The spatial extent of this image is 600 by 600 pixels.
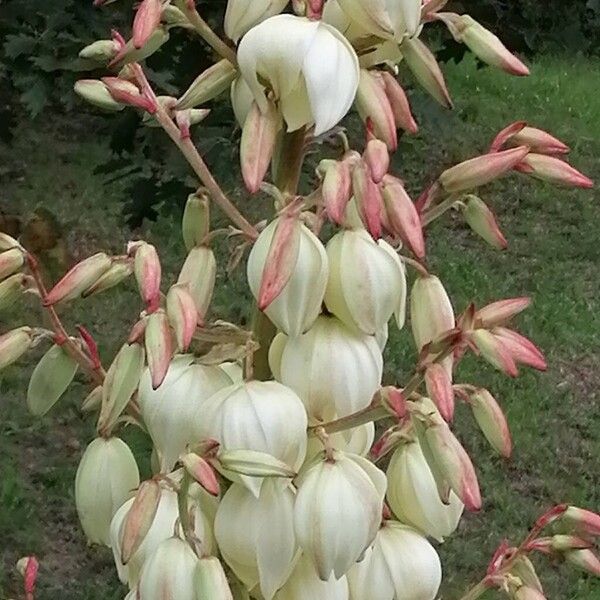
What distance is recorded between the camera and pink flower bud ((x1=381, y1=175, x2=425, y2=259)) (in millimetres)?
777

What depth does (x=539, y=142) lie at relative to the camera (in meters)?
0.86

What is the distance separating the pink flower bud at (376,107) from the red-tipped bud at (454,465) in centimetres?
18

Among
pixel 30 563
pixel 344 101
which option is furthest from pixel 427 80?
pixel 30 563

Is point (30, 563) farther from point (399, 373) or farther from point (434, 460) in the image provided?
point (399, 373)

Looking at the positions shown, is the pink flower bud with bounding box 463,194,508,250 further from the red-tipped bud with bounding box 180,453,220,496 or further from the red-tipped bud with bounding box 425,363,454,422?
the red-tipped bud with bounding box 180,453,220,496

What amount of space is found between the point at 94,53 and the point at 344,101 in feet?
0.75

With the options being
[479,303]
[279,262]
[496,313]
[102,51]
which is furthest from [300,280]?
[479,303]

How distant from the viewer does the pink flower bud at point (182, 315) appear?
0.77 meters

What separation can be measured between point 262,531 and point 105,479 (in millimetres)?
143

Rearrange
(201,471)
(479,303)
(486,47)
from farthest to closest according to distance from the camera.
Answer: (479,303), (486,47), (201,471)

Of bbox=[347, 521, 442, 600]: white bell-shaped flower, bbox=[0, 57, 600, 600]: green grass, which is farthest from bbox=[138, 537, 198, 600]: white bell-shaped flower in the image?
bbox=[0, 57, 600, 600]: green grass

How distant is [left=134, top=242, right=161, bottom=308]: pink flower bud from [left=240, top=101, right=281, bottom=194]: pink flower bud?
0.29ft

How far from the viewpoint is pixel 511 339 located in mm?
829

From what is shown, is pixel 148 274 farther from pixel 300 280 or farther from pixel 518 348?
pixel 518 348
